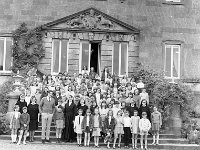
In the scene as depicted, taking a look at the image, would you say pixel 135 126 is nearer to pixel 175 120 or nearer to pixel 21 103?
pixel 175 120

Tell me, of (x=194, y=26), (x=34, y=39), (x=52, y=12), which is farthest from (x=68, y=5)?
(x=194, y=26)

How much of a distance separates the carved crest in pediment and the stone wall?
539 millimetres

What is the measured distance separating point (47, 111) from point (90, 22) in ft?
26.0

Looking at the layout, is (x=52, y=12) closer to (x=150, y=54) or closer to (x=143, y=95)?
(x=150, y=54)

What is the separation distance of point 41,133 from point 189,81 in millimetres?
9770

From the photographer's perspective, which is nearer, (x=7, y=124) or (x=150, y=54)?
(x=7, y=124)

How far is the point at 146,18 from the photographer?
949 inches

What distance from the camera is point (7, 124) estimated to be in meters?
17.9

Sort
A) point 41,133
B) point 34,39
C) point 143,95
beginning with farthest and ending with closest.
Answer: point 34,39, point 143,95, point 41,133

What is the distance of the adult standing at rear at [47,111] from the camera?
16.8 metres

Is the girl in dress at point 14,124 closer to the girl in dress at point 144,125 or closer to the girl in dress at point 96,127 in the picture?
the girl in dress at point 96,127

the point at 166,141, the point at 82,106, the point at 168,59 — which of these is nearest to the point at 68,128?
the point at 82,106

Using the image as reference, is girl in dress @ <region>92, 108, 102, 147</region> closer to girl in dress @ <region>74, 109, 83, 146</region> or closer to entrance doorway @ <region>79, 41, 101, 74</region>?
girl in dress @ <region>74, 109, 83, 146</region>

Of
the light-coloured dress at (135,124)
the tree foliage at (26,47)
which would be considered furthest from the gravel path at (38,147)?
the tree foliage at (26,47)
